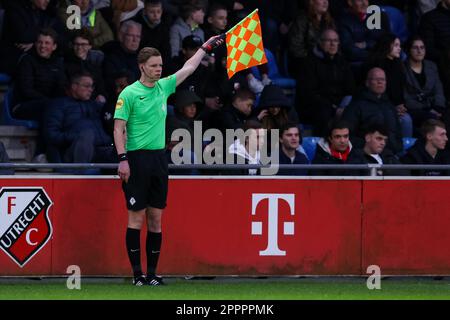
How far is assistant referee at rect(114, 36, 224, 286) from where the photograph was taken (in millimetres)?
12312

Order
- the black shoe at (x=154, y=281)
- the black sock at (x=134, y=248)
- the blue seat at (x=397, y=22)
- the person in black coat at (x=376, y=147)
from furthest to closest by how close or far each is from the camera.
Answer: the blue seat at (x=397, y=22)
the person in black coat at (x=376, y=147)
the black shoe at (x=154, y=281)
the black sock at (x=134, y=248)

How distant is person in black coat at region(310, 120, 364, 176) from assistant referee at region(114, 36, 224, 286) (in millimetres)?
2472

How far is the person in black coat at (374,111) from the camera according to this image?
1639cm

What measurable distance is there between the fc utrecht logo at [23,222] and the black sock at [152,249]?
45.5 inches

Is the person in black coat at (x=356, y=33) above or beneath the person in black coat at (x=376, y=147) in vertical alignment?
above

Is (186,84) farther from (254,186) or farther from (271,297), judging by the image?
(271,297)

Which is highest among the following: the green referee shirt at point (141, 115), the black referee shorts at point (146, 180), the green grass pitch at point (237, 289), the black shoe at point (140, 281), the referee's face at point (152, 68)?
the referee's face at point (152, 68)

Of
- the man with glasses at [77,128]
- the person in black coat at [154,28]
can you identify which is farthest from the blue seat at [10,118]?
the person in black coat at [154,28]

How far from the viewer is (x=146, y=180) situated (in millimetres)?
12430

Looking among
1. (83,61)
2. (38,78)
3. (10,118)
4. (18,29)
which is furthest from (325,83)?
(10,118)

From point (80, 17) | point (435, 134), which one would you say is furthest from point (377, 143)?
point (80, 17)

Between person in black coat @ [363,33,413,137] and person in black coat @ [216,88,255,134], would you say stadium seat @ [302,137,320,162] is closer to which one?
person in black coat @ [216,88,255,134]

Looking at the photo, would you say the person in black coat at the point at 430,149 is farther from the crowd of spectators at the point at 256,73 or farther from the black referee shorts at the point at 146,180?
the black referee shorts at the point at 146,180

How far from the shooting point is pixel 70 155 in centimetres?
1509
